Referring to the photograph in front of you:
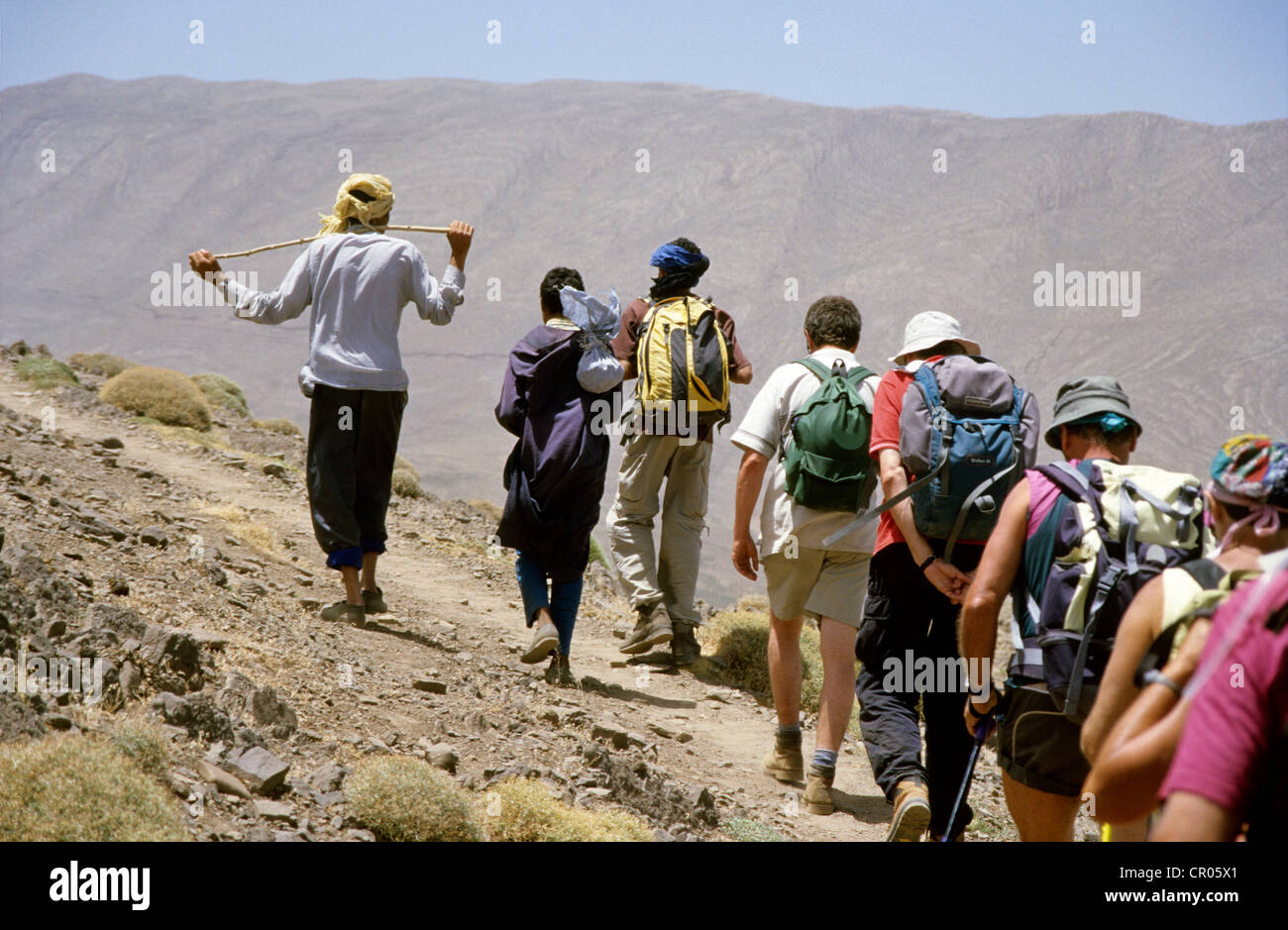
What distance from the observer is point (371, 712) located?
5574 mm

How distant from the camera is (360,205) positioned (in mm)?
6598

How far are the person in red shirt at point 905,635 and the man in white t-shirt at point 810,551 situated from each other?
0.62 m

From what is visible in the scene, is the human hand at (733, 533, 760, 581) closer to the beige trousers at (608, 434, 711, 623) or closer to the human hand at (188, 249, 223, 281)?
the beige trousers at (608, 434, 711, 623)

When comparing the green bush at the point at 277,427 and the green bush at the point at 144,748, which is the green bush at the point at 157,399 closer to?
the green bush at the point at 277,427

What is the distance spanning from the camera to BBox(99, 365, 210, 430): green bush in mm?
15406

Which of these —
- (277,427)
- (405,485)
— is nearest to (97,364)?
(277,427)

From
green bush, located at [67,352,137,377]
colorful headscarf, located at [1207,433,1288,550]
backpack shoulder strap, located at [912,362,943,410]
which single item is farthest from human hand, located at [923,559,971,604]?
green bush, located at [67,352,137,377]

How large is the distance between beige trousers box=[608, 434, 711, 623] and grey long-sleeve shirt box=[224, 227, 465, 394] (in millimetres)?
1400

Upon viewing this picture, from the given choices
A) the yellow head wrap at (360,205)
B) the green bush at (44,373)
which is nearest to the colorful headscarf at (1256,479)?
the yellow head wrap at (360,205)

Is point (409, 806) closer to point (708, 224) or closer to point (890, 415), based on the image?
point (890, 415)

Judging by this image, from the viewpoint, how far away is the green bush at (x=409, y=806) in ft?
14.1

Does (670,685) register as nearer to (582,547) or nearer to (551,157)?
(582,547)

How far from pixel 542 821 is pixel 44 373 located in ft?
46.1
